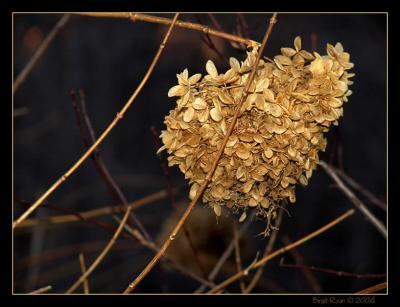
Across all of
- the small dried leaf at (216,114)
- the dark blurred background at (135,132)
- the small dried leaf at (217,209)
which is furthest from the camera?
the dark blurred background at (135,132)

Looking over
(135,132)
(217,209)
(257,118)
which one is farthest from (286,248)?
(135,132)

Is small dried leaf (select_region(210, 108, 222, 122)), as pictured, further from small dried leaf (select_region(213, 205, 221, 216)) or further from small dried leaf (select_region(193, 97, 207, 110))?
small dried leaf (select_region(213, 205, 221, 216))

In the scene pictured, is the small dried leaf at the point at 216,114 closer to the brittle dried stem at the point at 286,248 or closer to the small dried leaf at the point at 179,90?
the small dried leaf at the point at 179,90

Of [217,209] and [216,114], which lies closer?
[216,114]

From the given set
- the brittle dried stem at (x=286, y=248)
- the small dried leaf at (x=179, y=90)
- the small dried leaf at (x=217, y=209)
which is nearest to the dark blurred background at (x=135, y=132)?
the brittle dried stem at (x=286, y=248)

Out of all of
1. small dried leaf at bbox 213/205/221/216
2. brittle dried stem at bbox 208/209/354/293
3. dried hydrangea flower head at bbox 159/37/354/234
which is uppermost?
dried hydrangea flower head at bbox 159/37/354/234

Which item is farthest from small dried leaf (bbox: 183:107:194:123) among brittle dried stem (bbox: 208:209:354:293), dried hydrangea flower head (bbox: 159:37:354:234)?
brittle dried stem (bbox: 208:209:354:293)

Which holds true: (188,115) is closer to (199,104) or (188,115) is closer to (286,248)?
(199,104)

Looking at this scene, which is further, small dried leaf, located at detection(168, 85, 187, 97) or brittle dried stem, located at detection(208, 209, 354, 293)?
brittle dried stem, located at detection(208, 209, 354, 293)

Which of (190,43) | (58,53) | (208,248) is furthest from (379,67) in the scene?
(58,53)
